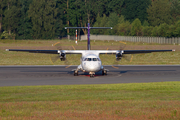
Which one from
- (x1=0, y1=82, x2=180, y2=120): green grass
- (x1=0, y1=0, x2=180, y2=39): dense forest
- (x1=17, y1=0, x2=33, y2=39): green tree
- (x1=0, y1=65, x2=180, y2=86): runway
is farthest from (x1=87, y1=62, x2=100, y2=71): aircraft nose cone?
(x1=17, y1=0, x2=33, y2=39): green tree

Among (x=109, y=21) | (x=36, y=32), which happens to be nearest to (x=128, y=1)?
(x=109, y=21)

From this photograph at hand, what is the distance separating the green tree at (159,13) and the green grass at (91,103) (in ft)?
347

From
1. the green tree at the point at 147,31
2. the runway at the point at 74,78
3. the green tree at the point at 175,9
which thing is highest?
the green tree at the point at 175,9

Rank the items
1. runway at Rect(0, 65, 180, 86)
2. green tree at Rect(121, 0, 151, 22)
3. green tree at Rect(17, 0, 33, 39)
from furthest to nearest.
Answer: green tree at Rect(121, 0, 151, 22)
green tree at Rect(17, 0, 33, 39)
runway at Rect(0, 65, 180, 86)

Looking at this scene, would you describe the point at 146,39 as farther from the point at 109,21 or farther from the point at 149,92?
the point at 149,92

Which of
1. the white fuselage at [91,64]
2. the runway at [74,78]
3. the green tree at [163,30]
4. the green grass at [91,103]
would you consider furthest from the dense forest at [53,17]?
the green grass at [91,103]

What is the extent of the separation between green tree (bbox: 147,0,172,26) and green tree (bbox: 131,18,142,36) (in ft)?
75.7

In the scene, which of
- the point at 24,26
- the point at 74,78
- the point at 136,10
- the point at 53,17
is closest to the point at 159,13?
the point at 136,10

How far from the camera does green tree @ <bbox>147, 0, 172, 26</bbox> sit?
121m

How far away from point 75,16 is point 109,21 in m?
18.3

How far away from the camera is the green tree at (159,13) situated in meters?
121

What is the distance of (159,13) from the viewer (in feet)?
410

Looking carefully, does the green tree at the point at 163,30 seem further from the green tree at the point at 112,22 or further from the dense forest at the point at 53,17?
the green tree at the point at 112,22

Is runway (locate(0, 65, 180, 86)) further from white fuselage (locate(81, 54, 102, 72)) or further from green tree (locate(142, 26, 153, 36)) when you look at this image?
green tree (locate(142, 26, 153, 36))
